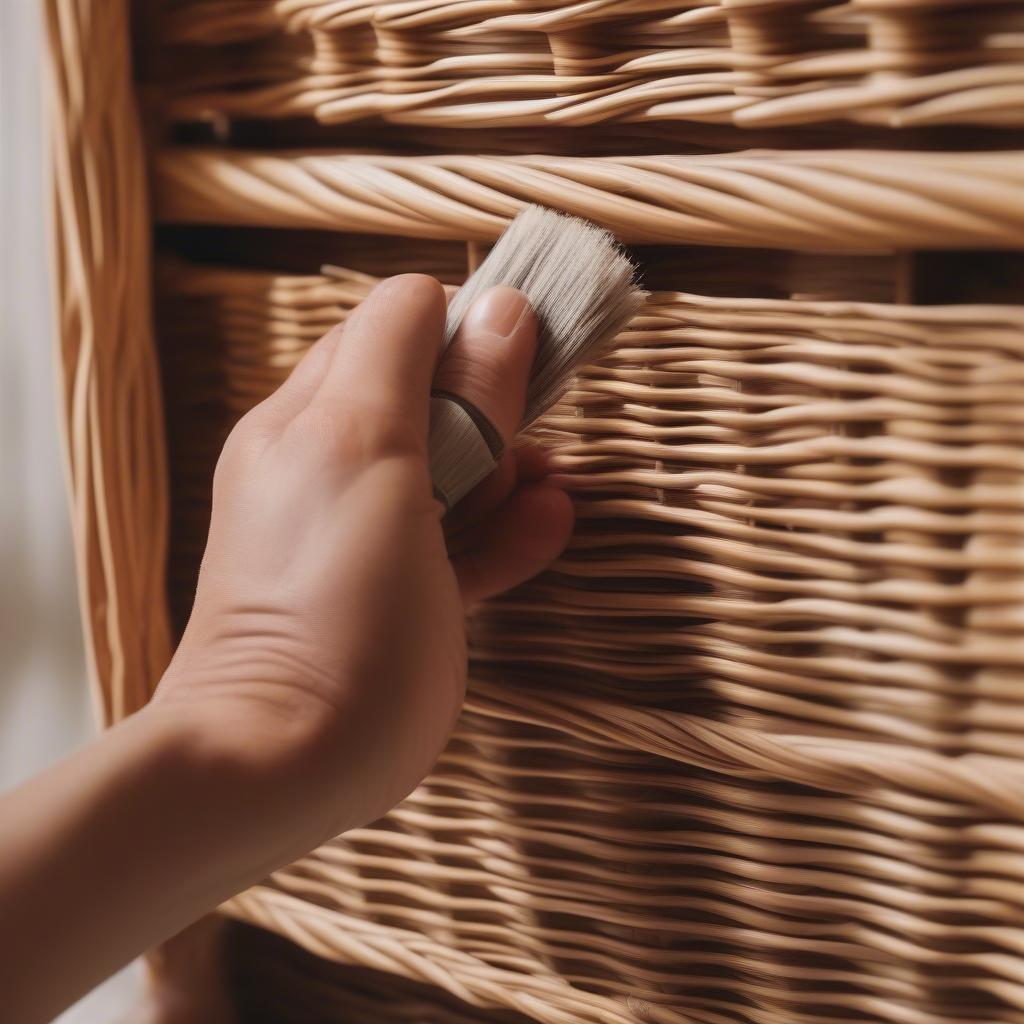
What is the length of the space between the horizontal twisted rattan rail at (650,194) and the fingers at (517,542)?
0.39 feet

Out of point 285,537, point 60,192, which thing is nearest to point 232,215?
point 60,192

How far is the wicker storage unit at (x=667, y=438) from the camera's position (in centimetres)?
43

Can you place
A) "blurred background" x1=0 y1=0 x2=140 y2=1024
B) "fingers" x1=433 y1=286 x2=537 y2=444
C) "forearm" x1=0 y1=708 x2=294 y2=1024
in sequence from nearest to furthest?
"forearm" x1=0 y1=708 x2=294 y2=1024 < "fingers" x1=433 y1=286 x2=537 y2=444 < "blurred background" x1=0 y1=0 x2=140 y2=1024

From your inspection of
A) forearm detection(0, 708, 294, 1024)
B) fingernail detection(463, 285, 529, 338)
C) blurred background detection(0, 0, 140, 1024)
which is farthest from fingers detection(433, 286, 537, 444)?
blurred background detection(0, 0, 140, 1024)

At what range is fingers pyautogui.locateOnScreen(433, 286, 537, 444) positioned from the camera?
19.1 inches

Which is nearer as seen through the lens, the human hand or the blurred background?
the human hand

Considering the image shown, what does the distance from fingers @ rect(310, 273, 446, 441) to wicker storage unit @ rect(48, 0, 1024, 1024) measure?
5 centimetres

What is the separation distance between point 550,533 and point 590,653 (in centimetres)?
6

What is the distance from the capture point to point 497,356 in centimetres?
48

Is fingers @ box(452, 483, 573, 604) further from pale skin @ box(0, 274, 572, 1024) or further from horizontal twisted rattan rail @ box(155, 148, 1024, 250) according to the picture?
horizontal twisted rattan rail @ box(155, 148, 1024, 250)

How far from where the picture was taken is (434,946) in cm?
59

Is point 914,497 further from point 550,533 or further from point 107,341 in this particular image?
point 107,341

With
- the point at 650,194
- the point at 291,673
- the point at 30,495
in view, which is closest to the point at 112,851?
the point at 291,673

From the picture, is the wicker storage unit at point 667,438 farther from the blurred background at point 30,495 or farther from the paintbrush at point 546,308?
the blurred background at point 30,495
